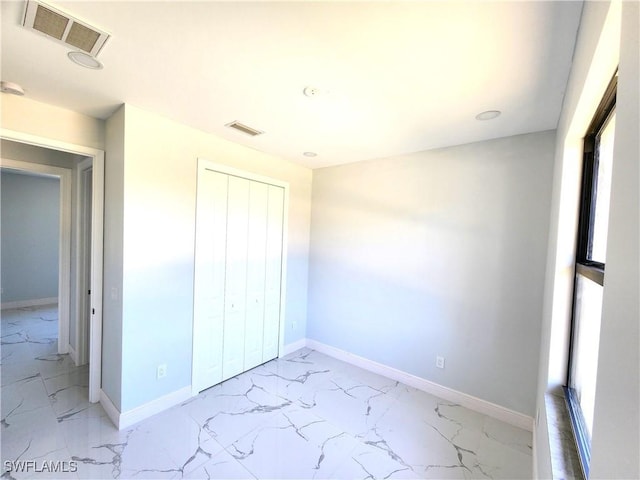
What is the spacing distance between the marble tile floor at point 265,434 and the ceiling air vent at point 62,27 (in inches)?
98.7

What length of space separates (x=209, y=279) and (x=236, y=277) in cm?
32

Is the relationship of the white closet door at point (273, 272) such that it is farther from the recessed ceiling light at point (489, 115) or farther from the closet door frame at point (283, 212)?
the recessed ceiling light at point (489, 115)

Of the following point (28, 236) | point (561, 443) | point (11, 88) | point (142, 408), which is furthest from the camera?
point (28, 236)

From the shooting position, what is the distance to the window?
1.15 m

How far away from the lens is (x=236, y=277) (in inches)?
117

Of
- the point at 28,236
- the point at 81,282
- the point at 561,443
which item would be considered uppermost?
the point at 28,236

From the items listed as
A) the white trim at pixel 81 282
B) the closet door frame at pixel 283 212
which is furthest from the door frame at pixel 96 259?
the white trim at pixel 81 282

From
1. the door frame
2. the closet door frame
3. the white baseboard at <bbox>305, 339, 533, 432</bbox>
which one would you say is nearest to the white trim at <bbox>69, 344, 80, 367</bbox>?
the door frame

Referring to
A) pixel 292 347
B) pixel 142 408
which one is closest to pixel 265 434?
pixel 142 408

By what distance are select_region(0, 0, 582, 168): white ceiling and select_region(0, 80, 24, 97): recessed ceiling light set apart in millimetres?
56

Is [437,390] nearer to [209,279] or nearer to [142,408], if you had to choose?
[209,279]

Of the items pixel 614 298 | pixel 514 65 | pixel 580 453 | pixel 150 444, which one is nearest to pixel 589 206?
pixel 514 65

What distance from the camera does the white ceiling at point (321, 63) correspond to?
3.88 feet

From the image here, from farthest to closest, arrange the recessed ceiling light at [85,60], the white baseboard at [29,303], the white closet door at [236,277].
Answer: the white baseboard at [29,303], the white closet door at [236,277], the recessed ceiling light at [85,60]
